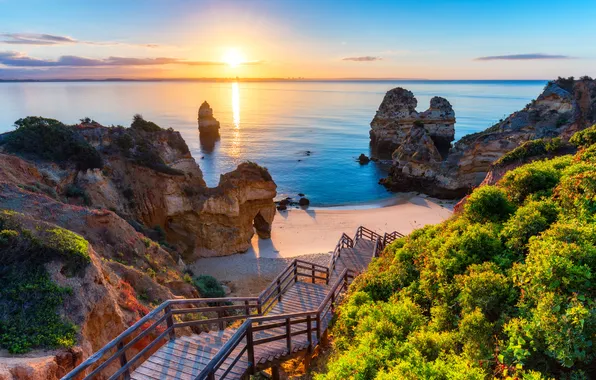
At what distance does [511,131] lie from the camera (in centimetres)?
4153

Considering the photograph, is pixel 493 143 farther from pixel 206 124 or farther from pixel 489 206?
pixel 206 124

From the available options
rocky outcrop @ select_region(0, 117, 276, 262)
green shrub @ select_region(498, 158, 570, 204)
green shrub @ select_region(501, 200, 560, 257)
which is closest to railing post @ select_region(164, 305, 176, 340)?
green shrub @ select_region(501, 200, 560, 257)

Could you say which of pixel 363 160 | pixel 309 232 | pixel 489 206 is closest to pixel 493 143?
pixel 309 232

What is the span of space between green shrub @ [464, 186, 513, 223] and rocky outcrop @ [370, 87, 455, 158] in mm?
63147

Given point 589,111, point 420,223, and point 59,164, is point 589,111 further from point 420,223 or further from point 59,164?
point 59,164

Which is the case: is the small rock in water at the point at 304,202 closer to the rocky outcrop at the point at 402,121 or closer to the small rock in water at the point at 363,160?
the small rock in water at the point at 363,160

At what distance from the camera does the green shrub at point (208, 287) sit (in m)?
16.7

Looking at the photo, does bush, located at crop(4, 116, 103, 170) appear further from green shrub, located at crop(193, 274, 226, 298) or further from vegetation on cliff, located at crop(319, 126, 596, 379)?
vegetation on cliff, located at crop(319, 126, 596, 379)

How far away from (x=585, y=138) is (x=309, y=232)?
23.5m

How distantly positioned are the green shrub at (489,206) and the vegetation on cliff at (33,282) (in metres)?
10.2

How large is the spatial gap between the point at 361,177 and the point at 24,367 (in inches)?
2041

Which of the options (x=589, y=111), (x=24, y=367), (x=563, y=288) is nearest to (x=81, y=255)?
(x=24, y=367)

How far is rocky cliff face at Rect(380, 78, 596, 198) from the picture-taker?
39.5 meters

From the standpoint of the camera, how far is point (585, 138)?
38.5ft
